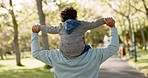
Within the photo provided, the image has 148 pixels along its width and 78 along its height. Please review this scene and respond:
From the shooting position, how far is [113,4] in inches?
1732

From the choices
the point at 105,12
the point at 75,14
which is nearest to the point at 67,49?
the point at 75,14

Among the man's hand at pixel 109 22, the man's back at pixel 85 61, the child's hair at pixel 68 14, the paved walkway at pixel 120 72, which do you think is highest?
the child's hair at pixel 68 14

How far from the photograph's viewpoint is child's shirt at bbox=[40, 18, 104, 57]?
11.6 feet

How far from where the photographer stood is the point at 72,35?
11.7 feet

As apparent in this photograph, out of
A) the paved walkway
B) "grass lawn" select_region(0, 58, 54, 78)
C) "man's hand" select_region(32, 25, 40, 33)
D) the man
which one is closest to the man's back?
the man

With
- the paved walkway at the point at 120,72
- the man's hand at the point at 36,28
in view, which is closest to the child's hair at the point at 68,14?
the man's hand at the point at 36,28

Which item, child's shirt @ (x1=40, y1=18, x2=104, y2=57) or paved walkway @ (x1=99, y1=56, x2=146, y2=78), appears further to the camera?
paved walkway @ (x1=99, y1=56, x2=146, y2=78)

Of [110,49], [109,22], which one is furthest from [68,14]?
[110,49]

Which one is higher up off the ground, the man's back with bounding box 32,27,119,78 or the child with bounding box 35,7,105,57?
the child with bounding box 35,7,105,57

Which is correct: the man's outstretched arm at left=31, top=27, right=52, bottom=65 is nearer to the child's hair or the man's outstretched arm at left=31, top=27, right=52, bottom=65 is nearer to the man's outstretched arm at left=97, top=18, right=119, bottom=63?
the child's hair

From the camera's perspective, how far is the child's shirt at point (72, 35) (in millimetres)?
3545

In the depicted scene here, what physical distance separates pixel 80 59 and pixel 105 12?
47.1 m

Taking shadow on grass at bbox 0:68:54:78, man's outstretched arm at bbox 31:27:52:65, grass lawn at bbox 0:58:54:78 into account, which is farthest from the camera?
grass lawn at bbox 0:58:54:78

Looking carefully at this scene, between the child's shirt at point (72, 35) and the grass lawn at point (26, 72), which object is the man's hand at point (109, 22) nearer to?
the child's shirt at point (72, 35)
